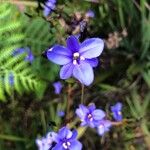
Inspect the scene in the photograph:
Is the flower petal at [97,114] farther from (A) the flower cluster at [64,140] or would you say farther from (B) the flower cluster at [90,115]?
(A) the flower cluster at [64,140]

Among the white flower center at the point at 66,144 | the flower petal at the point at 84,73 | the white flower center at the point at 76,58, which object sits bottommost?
the white flower center at the point at 66,144

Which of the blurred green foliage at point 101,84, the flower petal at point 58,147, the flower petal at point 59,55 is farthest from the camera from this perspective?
the blurred green foliage at point 101,84

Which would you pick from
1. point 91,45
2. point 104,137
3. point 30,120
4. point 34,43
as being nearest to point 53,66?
point 34,43

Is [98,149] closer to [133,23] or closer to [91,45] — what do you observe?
[133,23]

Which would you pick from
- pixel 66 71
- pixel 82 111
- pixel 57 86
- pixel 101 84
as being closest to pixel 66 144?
pixel 82 111

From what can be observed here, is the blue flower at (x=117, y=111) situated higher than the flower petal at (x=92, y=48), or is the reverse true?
the blue flower at (x=117, y=111)

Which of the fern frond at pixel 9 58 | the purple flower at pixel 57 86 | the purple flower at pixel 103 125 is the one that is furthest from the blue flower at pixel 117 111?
the fern frond at pixel 9 58

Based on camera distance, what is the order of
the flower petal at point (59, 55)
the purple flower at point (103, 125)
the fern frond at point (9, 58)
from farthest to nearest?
the purple flower at point (103, 125) → the fern frond at point (9, 58) → the flower petal at point (59, 55)
